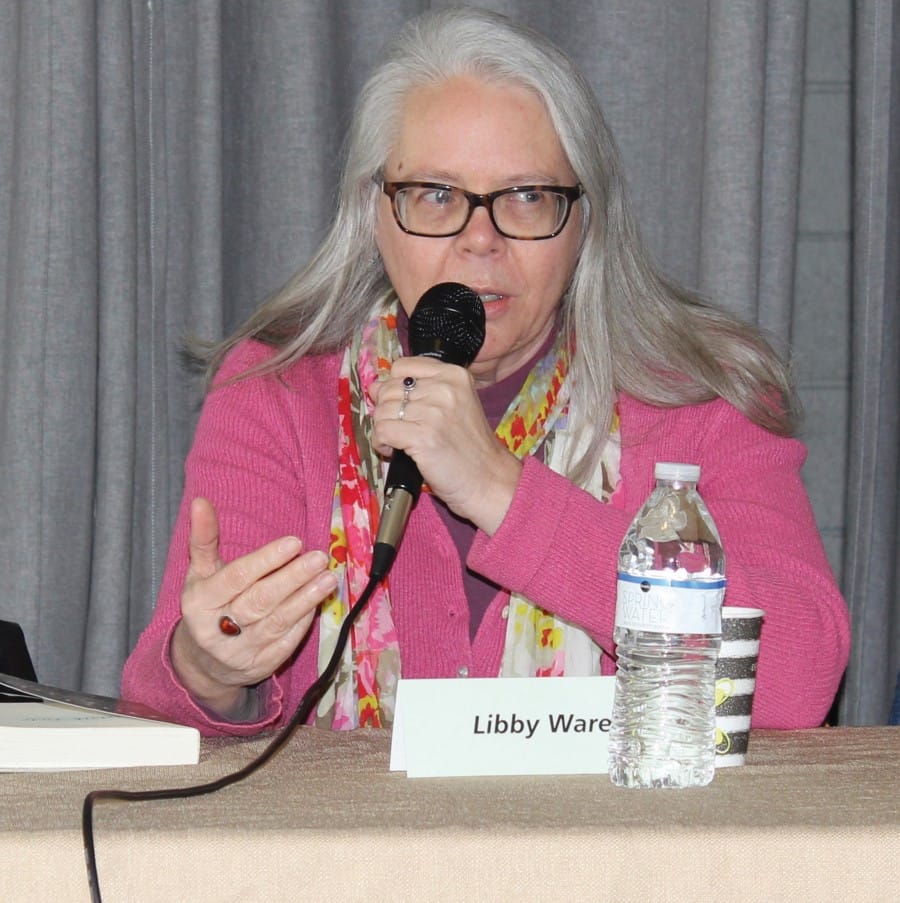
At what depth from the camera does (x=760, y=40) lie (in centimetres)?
219

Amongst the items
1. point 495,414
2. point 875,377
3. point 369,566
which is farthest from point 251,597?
point 875,377

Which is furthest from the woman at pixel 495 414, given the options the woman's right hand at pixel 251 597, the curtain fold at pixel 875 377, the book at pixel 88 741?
the curtain fold at pixel 875 377

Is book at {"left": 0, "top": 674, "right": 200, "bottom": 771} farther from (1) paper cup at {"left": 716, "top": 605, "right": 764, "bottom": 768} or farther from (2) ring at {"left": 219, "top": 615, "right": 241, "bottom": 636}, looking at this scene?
(1) paper cup at {"left": 716, "top": 605, "right": 764, "bottom": 768}

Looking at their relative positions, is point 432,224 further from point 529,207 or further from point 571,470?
point 571,470

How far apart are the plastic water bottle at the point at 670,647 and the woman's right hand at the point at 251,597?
0.83 feet

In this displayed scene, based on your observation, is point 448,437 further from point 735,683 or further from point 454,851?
point 454,851

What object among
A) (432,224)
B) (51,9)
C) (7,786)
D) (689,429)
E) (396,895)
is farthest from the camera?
(51,9)

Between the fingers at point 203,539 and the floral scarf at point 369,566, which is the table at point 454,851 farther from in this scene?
the floral scarf at point 369,566

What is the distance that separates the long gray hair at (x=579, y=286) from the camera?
1.71 metres

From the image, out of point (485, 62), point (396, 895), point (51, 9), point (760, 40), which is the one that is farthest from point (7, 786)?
point (760, 40)

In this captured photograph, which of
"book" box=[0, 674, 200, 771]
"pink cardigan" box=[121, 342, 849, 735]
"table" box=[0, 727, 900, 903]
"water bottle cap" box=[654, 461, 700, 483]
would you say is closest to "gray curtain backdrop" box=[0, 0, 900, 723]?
"pink cardigan" box=[121, 342, 849, 735]

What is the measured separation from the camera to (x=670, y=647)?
1.09 metres

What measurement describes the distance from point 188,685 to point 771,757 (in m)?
A: 0.56

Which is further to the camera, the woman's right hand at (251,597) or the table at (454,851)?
the woman's right hand at (251,597)
